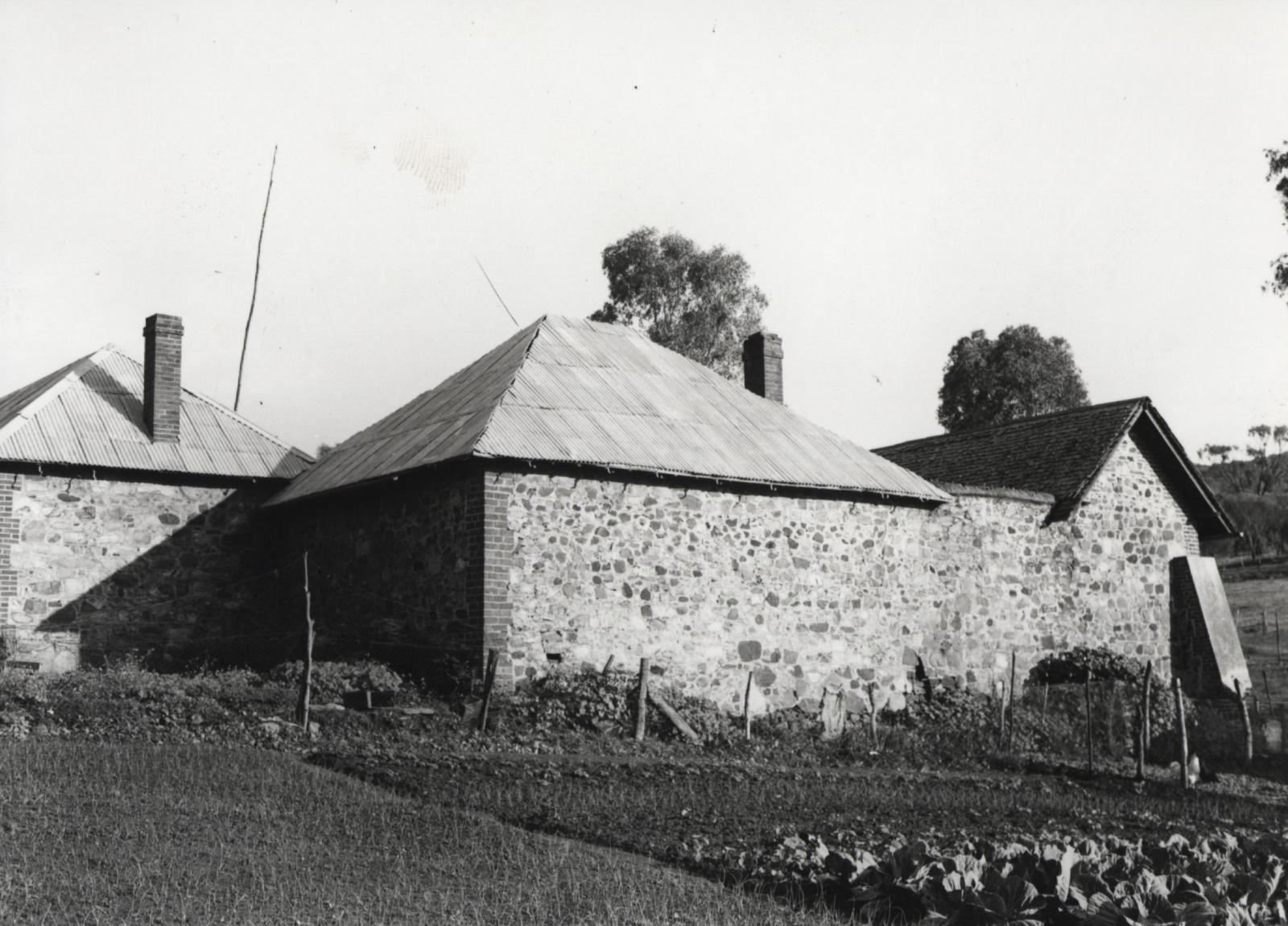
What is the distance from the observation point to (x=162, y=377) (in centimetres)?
2261

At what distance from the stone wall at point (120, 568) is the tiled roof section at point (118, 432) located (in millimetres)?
434

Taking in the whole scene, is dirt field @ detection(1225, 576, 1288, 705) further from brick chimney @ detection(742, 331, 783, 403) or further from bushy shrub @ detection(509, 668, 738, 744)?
bushy shrub @ detection(509, 668, 738, 744)

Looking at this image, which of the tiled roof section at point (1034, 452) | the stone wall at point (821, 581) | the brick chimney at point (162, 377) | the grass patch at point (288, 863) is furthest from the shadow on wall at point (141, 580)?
the tiled roof section at point (1034, 452)

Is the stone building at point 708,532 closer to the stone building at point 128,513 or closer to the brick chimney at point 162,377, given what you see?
the stone building at point 128,513

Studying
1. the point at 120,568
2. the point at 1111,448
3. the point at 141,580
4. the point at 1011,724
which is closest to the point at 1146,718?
the point at 1011,724

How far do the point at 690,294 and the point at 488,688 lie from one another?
74.9 feet

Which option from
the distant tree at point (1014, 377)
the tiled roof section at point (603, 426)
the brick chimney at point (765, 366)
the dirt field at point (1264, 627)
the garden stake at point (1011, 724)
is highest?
the distant tree at point (1014, 377)

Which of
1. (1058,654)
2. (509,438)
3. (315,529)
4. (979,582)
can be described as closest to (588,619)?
(509,438)

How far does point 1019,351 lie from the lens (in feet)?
140

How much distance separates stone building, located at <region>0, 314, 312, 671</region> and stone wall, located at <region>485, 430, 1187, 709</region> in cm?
708

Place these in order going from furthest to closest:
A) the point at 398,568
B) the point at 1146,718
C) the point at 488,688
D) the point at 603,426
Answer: the point at 603,426, the point at 398,568, the point at 1146,718, the point at 488,688

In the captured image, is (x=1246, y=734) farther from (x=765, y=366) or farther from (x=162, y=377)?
(x=162, y=377)

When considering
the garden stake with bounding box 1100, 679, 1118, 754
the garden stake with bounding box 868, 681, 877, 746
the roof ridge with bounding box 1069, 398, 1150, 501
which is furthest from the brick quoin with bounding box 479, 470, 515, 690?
the roof ridge with bounding box 1069, 398, 1150, 501

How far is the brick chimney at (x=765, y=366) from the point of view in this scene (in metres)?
24.2
